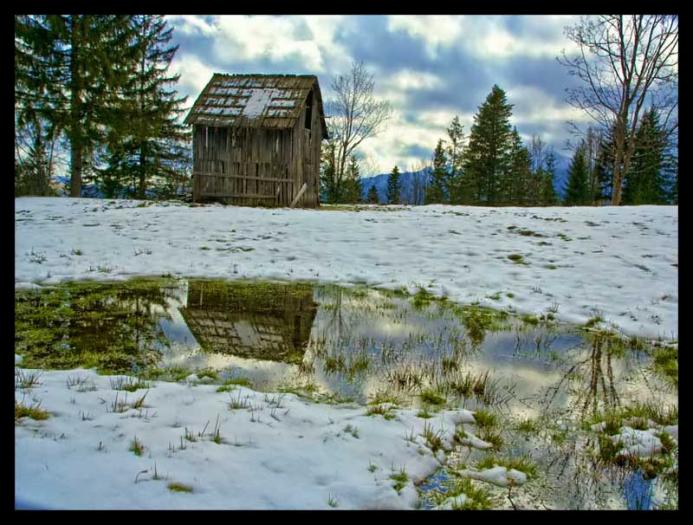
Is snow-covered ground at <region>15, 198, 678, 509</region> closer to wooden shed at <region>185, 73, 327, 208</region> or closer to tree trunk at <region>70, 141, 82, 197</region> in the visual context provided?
wooden shed at <region>185, 73, 327, 208</region>

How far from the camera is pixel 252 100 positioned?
2084 centimetres

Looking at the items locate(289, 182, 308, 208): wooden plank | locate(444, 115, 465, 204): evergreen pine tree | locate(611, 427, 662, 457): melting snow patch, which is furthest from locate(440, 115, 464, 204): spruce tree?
locate(611, 427, 662, 457): melting snow patch

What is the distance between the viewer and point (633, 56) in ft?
68.2

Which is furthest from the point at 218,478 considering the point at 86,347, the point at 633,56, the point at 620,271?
the point at 633,56

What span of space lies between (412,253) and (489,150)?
36.9 metres

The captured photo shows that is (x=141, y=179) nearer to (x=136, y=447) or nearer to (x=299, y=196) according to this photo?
(x=299, y=196)

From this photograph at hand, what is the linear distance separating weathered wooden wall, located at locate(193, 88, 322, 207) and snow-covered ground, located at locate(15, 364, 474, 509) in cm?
1742

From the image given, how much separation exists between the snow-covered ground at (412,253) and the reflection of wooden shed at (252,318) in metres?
1.07

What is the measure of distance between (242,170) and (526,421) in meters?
19.3

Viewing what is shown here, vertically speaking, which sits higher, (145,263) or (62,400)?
(145,263)

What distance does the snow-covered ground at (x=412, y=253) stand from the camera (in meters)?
7.28

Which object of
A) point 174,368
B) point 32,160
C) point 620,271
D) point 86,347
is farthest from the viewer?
point 32,160

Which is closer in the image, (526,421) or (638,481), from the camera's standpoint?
(638,481)
